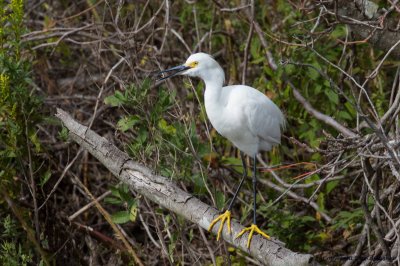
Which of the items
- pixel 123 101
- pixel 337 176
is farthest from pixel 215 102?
pixel 337 176

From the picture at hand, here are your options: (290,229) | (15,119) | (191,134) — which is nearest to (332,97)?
(290,229)

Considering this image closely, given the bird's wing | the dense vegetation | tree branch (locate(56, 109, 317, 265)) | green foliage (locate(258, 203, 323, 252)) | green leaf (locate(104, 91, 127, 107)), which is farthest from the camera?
green foliage (locate(258, 203, 323, 252))

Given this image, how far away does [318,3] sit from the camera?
8.03ft

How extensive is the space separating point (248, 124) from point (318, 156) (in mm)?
658

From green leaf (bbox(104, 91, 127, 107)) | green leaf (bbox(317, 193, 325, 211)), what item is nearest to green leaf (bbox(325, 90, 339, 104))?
green leaf (bbox(317, 193, 325, 211))

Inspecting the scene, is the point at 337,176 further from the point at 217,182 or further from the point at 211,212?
the point at 211,212

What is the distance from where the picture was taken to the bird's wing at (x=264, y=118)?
282 centimetres

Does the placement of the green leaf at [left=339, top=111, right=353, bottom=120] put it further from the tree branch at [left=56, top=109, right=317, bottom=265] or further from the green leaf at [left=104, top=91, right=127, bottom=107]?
the green leaf at [left=104, top=91, right=127, bottom=107]

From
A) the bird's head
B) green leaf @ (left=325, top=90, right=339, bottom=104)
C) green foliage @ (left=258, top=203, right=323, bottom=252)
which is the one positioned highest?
the bird's head

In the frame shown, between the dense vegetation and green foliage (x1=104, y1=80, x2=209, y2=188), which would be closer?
green foliage (x1=104, y1=80, x2=209, y2=188)

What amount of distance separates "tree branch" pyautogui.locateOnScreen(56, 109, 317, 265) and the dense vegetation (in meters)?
0.11

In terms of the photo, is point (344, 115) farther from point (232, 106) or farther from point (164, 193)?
point (164, 193)

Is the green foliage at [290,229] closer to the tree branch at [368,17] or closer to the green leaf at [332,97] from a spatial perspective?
the green leaf at [332,97]

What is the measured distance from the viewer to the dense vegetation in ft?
8.79
